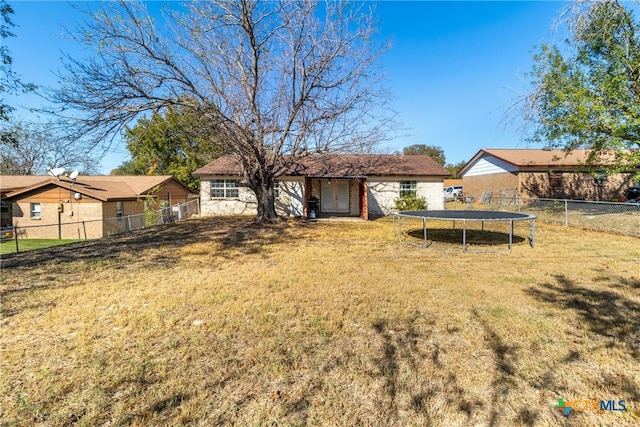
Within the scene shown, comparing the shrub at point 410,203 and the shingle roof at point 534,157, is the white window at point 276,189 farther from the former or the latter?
the shingle roof at point 534,157

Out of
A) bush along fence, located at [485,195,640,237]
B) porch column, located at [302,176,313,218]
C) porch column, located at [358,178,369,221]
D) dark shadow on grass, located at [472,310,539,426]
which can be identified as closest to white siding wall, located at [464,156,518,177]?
bush along fence, located at [485,195,640,237]

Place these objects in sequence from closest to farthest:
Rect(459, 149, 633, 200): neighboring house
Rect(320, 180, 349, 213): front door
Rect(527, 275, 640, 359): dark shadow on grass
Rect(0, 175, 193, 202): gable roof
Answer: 1. Rect(527, 275, 640, 359): dark shadow on grass
2. Rect(0, 175, 193, 202): gable roof
3. Rect(320, 180, 349, 213): front door
4. Rect(459, 149, 633, 200): neighboring house

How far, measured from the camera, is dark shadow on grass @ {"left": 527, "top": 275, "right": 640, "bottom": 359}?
319 centimetres

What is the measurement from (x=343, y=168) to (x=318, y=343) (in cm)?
1467

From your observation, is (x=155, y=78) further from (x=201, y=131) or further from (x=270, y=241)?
(x=270, y=241)

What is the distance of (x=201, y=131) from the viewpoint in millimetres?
10164

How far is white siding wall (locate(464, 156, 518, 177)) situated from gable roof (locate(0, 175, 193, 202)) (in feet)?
88.8

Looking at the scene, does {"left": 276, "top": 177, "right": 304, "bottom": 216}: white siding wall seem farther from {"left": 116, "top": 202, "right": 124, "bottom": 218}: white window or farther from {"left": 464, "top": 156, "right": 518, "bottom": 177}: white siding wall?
{"left": 464, "top": 156, "right": 518, "bottom": 177}: white siding wall

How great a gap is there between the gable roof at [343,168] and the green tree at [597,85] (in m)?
6.37

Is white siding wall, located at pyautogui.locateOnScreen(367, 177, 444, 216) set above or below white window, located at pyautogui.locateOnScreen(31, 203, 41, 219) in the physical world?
above

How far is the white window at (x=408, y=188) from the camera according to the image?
17.3m

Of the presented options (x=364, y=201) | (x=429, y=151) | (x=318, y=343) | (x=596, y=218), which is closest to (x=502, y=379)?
(x=318, y=343)

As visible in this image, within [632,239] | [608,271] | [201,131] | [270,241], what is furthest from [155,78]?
[632,239]
